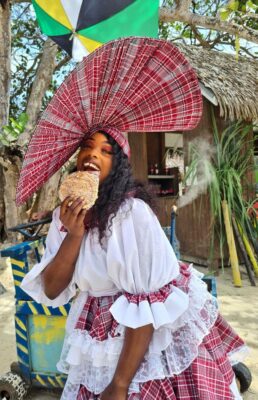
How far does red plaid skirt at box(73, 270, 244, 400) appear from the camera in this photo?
1.14m

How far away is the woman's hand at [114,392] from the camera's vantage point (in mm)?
1063

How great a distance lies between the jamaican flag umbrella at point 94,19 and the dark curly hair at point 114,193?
232cm

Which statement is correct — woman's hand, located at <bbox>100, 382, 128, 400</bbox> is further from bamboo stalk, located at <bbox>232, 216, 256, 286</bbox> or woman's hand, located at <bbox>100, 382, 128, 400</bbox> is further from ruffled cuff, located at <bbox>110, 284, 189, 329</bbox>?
bamboo stalk, located at <bbox>232, 216, 256, 286</bbox>

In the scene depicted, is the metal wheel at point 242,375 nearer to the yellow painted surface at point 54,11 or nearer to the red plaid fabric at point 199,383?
the red plaid fabric at point 199,383

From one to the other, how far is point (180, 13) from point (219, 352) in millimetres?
3552

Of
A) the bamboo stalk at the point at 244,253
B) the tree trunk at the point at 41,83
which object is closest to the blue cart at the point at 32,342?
the bamboo stalk at the point at 244,253

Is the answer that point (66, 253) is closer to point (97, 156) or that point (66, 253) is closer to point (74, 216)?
point (74, 216)

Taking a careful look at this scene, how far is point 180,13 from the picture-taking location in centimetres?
392

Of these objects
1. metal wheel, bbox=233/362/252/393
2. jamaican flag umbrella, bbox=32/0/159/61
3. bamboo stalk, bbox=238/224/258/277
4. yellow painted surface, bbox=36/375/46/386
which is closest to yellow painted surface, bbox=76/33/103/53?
jamaican flag umbrella, bbox=32/0/159/61

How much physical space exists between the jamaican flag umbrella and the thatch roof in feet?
5.32

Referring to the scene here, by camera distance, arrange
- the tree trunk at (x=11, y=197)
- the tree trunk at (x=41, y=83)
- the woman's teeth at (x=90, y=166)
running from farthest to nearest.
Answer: the tree trunk at (x=41, y=83), the tree trunk at (x=11, y=197), the woman's teeth at (x=90, y=166)

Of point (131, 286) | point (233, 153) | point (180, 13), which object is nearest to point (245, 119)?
point (233, 153)

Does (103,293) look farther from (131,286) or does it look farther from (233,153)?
(233,153)

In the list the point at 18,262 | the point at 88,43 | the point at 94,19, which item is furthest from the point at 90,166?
the point at 94,19
